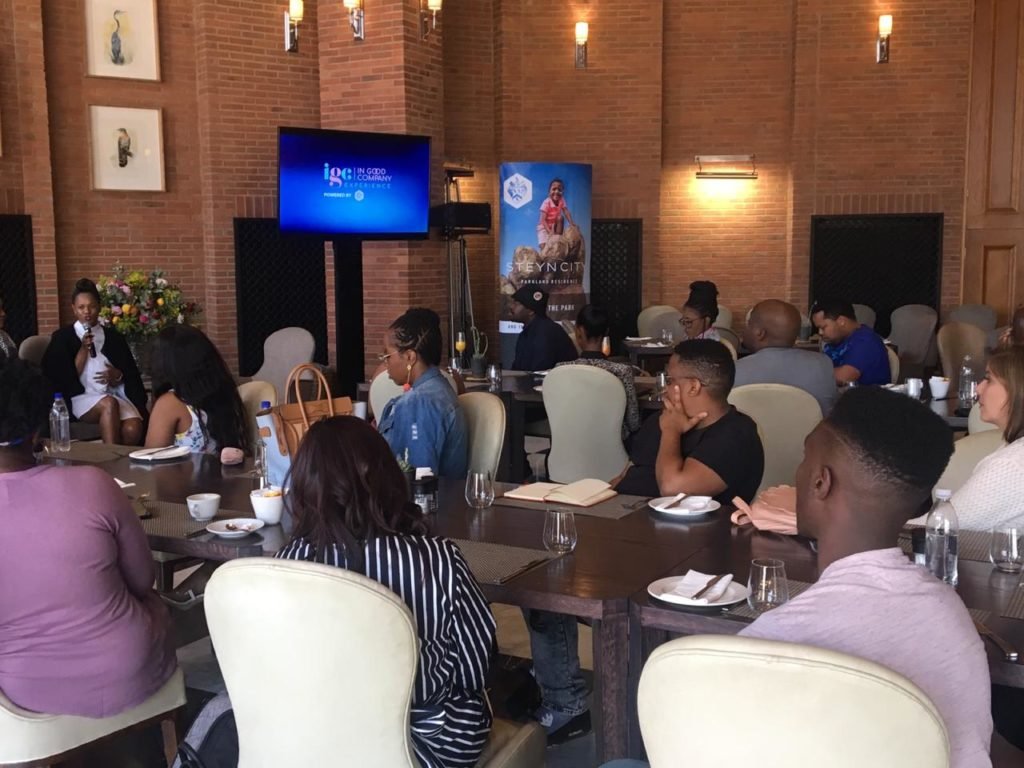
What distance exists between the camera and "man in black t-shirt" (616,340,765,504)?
344 centimetres

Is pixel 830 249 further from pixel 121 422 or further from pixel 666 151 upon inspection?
pixel 121 422

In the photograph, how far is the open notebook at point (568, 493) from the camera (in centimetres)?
340

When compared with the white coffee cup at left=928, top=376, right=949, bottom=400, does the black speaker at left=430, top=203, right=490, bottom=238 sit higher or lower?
higher

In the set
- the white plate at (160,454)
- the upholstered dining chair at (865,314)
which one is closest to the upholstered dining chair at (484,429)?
the white plate at (160,454)

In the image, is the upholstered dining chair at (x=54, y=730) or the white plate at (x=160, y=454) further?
the white plate at (x=160, y=454)

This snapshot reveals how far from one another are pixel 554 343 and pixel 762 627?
5407 millimetres

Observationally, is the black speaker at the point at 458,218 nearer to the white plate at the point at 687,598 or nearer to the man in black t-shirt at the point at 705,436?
the man in black t-shirt at the point at 705,436

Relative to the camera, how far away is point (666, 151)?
10922 millimetres

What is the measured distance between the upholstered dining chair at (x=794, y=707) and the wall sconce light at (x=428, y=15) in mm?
7507

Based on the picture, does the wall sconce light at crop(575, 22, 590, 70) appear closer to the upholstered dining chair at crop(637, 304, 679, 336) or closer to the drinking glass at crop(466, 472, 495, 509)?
the upholstered dining chair at crop(637, 304, 679, 336)

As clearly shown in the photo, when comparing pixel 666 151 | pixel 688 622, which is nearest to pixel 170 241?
pixel 666 151

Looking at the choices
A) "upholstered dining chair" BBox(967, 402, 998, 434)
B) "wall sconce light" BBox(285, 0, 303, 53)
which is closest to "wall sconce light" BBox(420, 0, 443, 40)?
"wall sconce light" BBox(285, 0, 303, 53)

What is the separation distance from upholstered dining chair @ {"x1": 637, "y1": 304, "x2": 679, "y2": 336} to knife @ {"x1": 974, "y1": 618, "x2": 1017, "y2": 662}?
25.7 feet

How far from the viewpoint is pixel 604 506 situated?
335 cm
